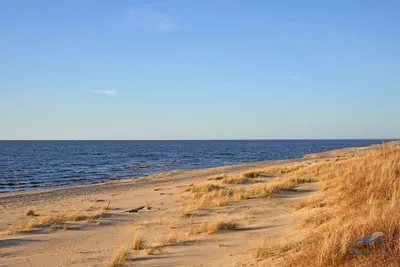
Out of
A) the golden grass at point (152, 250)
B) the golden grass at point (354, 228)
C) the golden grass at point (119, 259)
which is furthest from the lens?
the golden grass at point (152, 250)

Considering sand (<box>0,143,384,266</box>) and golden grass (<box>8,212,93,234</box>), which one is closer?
sand (<box>0,143,384,266</box>)

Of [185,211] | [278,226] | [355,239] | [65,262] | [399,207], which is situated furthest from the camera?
[185,211]

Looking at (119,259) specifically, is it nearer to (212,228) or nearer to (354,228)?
(212,228)

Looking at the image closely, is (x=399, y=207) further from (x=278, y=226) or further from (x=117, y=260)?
(x=117, y=260)

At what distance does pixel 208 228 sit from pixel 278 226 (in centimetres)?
198

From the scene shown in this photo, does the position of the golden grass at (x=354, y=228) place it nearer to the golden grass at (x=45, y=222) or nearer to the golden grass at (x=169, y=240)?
the golden grass at (x=169, y=240)

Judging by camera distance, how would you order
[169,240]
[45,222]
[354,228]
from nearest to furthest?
[354,228], [169,240], [45,222]

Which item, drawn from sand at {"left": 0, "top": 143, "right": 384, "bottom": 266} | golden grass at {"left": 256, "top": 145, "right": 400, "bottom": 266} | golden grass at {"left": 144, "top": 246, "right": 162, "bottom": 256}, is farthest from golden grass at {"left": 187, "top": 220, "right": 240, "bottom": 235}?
golden grass at {"left": 256, "top": 145, "right": 400, "bottom": 266}

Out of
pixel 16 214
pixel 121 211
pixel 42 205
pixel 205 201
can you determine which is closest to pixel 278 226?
pixel 205 201

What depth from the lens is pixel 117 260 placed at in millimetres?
8789

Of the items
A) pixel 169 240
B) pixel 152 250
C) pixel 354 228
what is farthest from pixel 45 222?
pixel 354 228

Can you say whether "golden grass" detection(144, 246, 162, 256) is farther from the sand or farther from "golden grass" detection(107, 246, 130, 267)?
"golden grass" detection(107, 246, 130, 267)

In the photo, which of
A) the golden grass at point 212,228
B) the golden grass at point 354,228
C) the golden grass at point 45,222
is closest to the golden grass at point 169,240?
the golden grass at point 212,228

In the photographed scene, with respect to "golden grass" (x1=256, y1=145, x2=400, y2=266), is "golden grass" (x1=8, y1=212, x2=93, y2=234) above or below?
below
